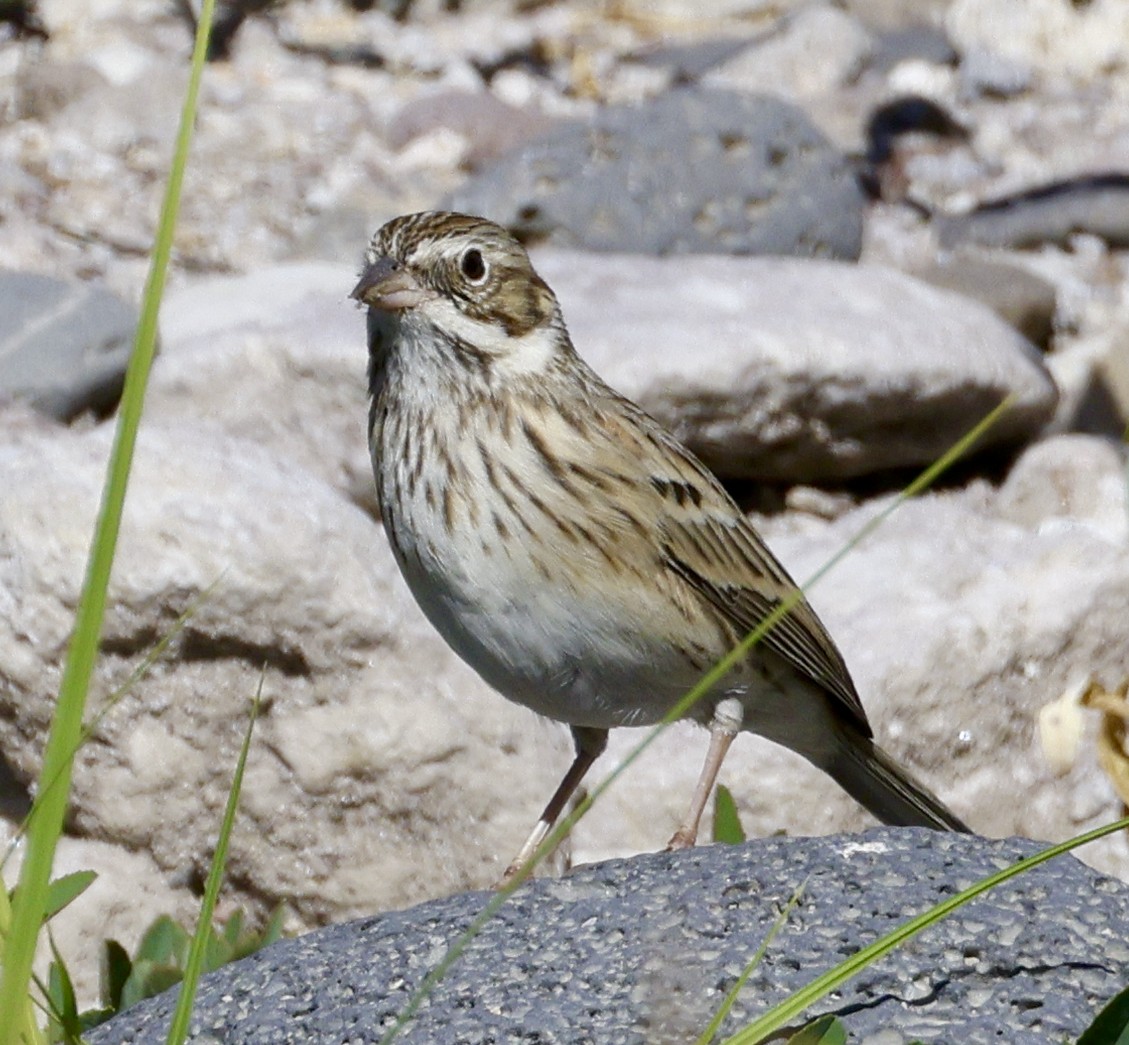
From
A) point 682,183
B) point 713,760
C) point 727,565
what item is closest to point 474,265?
point 727,565

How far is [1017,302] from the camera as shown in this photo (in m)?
8.98

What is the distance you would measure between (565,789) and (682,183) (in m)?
4.15

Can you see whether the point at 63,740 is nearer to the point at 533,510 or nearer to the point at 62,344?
the point at 533,510

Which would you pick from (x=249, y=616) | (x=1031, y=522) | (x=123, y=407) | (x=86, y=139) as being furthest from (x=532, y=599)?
(x=86, y=139)

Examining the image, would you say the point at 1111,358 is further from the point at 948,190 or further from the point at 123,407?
the point at 123,407

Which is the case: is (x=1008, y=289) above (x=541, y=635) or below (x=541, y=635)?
below

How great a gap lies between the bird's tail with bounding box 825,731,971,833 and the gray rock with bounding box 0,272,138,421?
10.3 ft

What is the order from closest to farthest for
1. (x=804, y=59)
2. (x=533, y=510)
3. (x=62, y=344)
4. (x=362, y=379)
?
(x=533, y=510) → (x=362, y=379) → (x=62, y=344) → (x=804, y=59)

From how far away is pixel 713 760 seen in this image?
4.88 m

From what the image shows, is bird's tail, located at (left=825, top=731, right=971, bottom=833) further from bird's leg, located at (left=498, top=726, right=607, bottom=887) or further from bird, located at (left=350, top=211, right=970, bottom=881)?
bird's leg, located at (left=498, top=726, right=607, bottom=887)

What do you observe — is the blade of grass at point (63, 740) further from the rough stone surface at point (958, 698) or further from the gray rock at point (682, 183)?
the gray rock at point (682, 183)

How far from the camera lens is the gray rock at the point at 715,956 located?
3.26 metres

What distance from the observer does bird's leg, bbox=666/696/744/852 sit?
471 cm

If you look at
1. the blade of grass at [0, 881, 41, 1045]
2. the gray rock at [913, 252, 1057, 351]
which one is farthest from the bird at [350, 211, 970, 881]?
the gray rock at [913, 252, 1057, 351]
